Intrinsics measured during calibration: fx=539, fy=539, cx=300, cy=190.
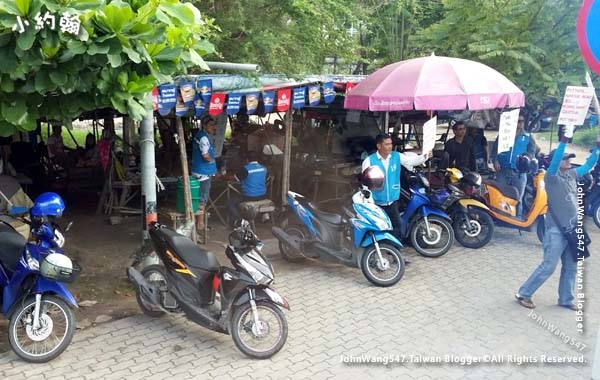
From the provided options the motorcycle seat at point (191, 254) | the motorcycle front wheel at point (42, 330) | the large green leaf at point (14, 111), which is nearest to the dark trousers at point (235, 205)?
the motorcycle seat at point (191, 254)

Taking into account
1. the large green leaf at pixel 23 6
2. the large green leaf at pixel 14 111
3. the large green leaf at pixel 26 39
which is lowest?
the large green leaf at pixel 14 111

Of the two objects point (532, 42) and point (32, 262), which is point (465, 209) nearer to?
point (532, 42)

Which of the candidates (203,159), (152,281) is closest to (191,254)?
(152,281)

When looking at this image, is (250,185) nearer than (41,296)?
No

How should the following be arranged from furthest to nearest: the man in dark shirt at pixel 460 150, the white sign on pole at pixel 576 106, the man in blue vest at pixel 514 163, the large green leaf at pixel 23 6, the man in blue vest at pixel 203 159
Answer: the man in dark shirt at pixel 460 150
the man in blue vest at pixel 514 163
the man in blue vest at pixel 203 159
the white sign on pole at pixel 576 106
the large green leaf at pixel 23 6

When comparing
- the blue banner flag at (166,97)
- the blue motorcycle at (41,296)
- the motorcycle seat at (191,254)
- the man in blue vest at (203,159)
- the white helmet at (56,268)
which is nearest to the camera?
the white helmet at (56,268)

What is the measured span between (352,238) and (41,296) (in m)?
3.41

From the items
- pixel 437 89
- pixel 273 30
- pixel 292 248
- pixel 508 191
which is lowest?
pixel 292 248

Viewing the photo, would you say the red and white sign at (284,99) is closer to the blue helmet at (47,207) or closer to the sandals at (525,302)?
the blue helmet at (47,207)

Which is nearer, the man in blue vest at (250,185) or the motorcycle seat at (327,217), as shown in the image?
the motorcycle seat at (327,217)

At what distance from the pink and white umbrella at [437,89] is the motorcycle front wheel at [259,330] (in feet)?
11.5

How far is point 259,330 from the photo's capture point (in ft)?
14.7

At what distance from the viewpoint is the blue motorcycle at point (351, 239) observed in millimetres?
6104

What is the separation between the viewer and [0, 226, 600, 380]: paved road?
4.41 m
